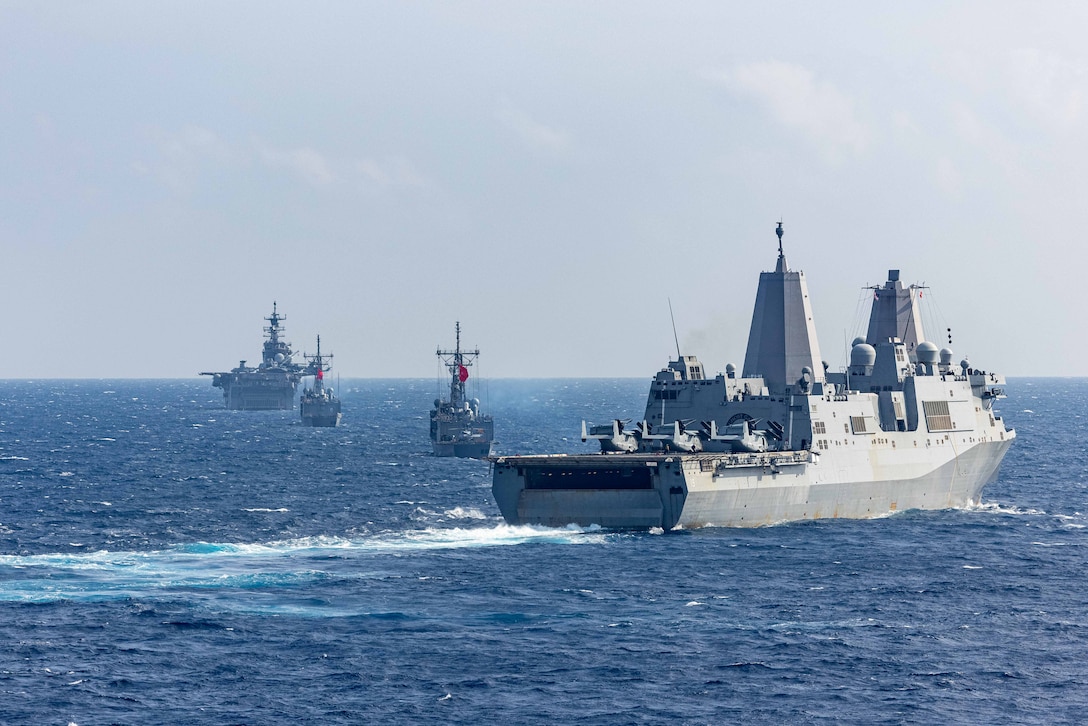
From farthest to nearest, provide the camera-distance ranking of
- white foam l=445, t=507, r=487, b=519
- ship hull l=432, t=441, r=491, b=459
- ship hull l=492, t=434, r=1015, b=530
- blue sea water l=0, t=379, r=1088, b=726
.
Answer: ship hull l=432, t=441, r=491, b=459 < white foam l=445, t=507, r=487, b=519 < ship hull l=492, t=434, r=1015, b=530 < blue sea water l=0, t=379, r=1088, b=726

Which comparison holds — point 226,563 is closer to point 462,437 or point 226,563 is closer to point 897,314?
point 897,314

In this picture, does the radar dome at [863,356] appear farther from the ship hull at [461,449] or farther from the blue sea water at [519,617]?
the ship hull at [461,449]

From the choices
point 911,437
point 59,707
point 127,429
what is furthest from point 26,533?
point 127,429

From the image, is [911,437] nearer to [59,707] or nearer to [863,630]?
[863,630]

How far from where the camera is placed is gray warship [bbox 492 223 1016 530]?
191ft

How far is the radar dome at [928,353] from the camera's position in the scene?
234ft

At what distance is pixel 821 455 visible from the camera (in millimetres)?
62875

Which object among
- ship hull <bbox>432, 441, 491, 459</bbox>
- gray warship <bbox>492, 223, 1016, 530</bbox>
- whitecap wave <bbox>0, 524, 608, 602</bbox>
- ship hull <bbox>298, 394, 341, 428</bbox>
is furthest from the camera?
ship hull <bbox>298, 394, 341, 428</bbox>

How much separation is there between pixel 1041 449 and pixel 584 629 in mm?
84572

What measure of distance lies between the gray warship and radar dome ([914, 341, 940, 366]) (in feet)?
0.27

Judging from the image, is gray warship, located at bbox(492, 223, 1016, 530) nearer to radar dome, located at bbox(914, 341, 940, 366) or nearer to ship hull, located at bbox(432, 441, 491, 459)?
radar dome, located at bbox(914, 341, 940, 366)

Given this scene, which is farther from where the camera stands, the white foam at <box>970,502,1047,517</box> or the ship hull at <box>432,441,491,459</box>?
the ship hull at <box>432,441,491,459</box>

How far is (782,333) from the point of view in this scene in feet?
233

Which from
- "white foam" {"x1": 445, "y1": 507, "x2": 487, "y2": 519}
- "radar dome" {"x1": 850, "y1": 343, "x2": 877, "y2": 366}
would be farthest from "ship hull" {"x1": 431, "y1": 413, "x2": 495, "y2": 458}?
"radar dome" {"x1": 850, "y1": 343, "x2": 877, "y2": 366}
